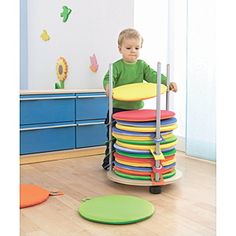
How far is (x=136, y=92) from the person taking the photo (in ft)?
8.68

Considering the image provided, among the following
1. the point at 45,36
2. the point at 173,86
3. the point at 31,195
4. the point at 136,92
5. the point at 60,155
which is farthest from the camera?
the point at 45,36

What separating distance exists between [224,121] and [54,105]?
2.73 meters

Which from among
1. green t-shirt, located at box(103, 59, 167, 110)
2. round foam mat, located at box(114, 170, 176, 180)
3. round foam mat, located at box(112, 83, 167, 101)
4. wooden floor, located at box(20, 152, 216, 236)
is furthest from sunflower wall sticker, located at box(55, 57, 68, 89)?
round foam mat, located at box(114, 170, 176, 180)

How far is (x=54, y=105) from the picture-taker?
3332 mm

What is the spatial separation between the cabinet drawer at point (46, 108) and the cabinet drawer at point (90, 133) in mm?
123

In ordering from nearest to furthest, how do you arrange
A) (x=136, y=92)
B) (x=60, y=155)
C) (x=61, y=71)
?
(x=136, y=92) < (x=60, y=155) < (x=61, y=71)

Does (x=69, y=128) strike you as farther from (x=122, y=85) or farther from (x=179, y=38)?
(x=179, y=38)

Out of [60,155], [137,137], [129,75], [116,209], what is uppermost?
[129,75]

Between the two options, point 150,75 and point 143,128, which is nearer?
point 143,128

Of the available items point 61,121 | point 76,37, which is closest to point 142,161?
point 61,121

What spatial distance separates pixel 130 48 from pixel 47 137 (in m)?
1.00

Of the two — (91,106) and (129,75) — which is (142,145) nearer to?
(129,75)
